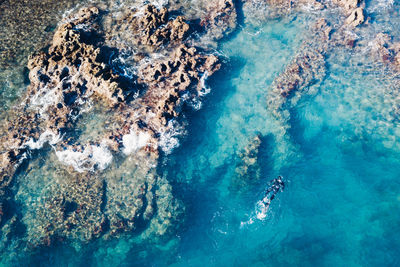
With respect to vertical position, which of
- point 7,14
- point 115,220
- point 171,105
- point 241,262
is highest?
point 7,14

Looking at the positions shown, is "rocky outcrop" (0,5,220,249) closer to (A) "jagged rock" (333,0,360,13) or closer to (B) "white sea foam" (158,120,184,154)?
(B) "white sea foam" (158,120,184,154)

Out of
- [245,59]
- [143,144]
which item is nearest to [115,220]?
[143,144]

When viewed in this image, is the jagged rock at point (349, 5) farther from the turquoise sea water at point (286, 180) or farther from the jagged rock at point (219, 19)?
the jagged rock at point (219, 19)

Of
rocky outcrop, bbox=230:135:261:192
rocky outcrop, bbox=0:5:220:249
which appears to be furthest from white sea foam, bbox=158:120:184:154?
rocky outcrop, bbox=230:135:261:192

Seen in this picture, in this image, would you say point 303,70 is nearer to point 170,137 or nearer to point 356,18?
point 356,18

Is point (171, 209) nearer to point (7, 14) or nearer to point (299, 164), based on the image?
point (299, 164)

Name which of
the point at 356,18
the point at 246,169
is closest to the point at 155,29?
the point at 246,169

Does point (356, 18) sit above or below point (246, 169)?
above
